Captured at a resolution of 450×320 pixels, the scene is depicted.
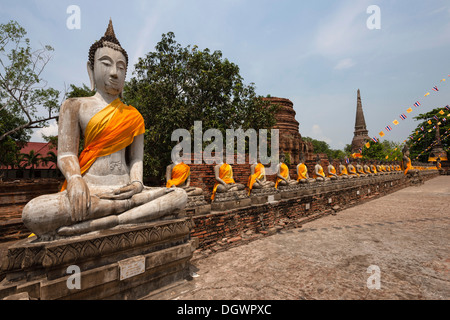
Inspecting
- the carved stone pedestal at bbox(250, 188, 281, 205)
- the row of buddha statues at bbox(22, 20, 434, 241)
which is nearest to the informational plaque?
the row of buddha statues at bbox(22, 20, 434, 241)

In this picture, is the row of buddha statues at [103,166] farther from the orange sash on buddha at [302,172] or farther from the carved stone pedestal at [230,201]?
the orange sash on buddha at [302,172]

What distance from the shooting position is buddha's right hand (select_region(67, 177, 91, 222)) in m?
2.26

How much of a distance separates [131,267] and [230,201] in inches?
119

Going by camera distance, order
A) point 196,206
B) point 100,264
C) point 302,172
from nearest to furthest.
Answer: point 100,264, point 196,206, point 302,172

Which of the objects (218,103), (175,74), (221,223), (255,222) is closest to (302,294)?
(221,223)

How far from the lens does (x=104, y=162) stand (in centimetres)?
288

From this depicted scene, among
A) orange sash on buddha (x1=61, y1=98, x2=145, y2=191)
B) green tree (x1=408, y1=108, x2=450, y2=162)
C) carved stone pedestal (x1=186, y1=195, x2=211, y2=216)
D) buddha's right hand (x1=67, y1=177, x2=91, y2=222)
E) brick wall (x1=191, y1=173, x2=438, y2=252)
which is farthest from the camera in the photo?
green tree (x1=408, y1=108, x2=450, y2=162)

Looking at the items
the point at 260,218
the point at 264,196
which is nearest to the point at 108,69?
the point at 260,218

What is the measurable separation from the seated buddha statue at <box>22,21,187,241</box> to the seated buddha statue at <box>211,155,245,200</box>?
2430mm

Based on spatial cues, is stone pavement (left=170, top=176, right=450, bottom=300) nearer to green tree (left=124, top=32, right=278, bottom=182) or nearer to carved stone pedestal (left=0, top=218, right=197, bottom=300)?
carved stone pedestal (left=0, top=218, right=197, bottom=300)

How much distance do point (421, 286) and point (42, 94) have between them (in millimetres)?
16641

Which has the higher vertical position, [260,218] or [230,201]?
[230,201]

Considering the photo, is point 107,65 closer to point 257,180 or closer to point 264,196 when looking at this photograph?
point 264,196

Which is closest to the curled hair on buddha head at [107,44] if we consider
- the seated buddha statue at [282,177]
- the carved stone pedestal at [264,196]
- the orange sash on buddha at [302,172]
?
the carved stone pedestal at [264,196]
